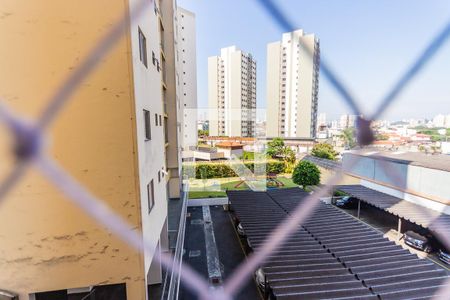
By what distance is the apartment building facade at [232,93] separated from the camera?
33.2m

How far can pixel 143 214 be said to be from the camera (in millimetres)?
3342

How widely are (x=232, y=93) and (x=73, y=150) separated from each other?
106 feet

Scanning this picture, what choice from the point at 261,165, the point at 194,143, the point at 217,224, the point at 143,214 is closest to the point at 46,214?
the point at 143,214

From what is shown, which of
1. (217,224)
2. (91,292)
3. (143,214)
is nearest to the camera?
(143,214)

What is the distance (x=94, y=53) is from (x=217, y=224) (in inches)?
406

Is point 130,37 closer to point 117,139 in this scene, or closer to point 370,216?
point 117,139

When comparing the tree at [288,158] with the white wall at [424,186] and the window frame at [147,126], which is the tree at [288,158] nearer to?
the white wall at [424,186]

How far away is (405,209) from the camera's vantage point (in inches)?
352

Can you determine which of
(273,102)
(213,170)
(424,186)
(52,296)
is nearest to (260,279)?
(52,296)

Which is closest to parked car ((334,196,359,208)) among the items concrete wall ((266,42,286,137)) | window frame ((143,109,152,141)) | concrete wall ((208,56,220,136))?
concrete wall ((266,42,286,137))

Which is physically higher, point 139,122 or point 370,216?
point 139,122

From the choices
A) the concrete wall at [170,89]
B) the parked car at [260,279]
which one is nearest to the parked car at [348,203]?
the parked car at [260,279]

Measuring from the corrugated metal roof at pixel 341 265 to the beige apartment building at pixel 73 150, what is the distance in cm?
306

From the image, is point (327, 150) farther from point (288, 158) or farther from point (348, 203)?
point (288, 158)
